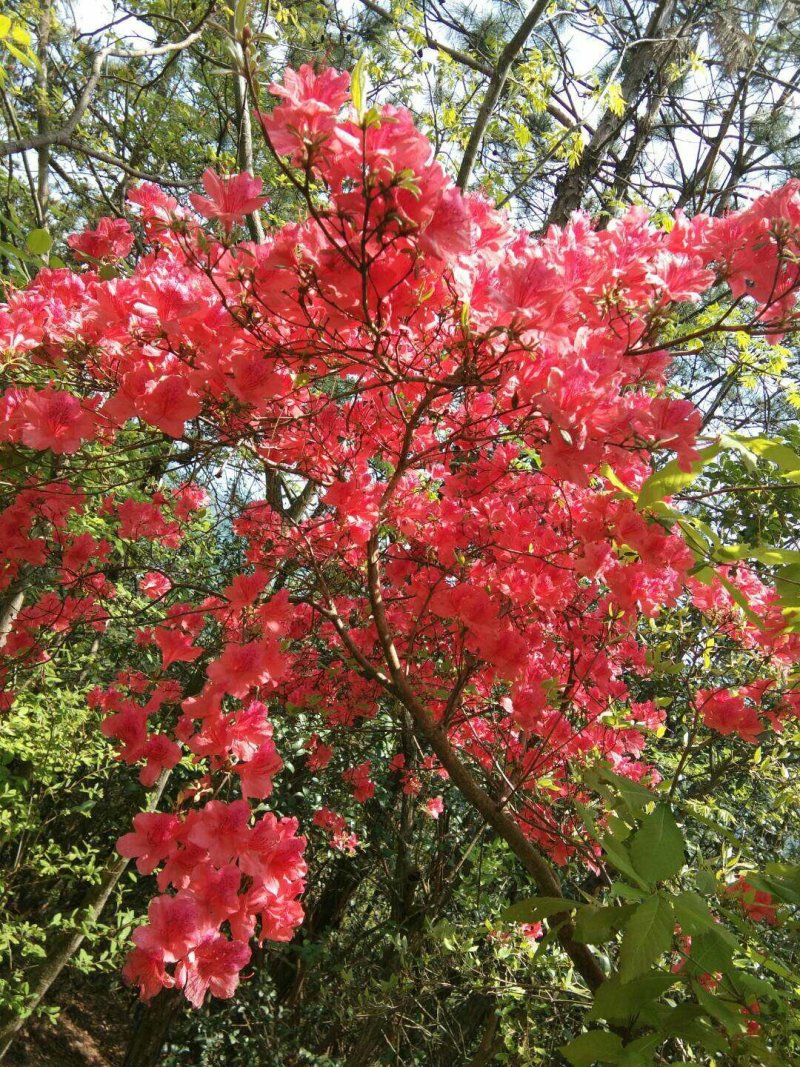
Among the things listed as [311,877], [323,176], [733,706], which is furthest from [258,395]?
[311,877]

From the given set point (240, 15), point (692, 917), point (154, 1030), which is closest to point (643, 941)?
point (692, 917)

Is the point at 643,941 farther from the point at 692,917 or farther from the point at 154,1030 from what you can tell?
the point at 154,1030

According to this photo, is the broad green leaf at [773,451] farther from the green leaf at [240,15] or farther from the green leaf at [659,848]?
the green leaf at [240,15]

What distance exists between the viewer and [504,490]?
2.07m

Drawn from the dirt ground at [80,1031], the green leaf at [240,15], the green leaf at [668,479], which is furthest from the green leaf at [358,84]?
the dirt ground at [80,1031]

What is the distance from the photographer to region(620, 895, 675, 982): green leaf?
2.79 ft

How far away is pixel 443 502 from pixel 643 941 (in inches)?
53.5

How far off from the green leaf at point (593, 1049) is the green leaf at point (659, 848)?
188 millimetres

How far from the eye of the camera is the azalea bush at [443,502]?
0.98 metres

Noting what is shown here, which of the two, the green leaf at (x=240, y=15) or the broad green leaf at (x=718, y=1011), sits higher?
the green leaf at (x=240, y=15)

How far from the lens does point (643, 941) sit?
86 centimetres

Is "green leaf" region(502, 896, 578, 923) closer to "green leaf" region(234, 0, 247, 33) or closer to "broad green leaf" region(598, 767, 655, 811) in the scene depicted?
"broad green leaf" region(598, 767, 655, 811)

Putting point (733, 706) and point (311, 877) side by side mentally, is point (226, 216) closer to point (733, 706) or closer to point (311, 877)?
point (733, 706)

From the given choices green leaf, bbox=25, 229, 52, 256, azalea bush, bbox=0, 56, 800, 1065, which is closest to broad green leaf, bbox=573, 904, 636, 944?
azalea bush, bbox=0, 56, 800, 1065
